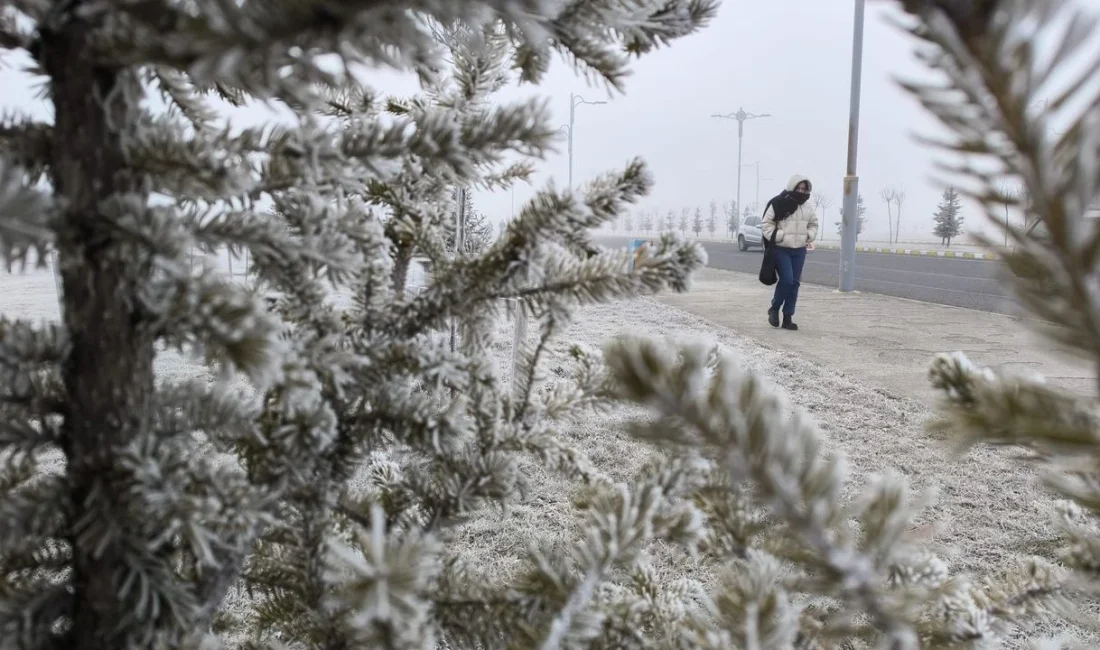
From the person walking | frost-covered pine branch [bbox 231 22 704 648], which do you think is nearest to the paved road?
the person walking

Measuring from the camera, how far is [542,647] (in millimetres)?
493

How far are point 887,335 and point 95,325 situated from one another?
6.90 meters

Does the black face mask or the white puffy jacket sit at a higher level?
the black face mask

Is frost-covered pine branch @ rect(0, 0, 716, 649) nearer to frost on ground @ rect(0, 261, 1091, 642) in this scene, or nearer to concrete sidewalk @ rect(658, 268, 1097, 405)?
frost on ground @ rect(0, 261, 1091, 642)

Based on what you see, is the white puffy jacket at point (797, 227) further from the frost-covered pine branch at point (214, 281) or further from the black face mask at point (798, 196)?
the frost-covered pine branch at point (214, 281)

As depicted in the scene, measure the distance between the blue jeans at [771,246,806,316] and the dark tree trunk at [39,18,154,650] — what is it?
6.29 m

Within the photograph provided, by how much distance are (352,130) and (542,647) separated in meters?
0.43

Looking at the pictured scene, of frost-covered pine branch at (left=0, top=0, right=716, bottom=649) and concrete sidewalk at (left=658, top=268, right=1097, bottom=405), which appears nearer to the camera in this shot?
frost-covered pine branch at (left=0, top=0, right=716, bottom=649)

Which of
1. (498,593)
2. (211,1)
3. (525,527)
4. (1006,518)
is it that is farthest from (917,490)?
(211,1)

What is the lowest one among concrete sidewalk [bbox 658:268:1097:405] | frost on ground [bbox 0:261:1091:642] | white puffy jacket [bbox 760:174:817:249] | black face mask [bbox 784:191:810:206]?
frost on ground [bbox 0:261:1091:642]

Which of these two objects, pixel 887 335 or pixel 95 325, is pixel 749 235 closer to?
pixel 887 335

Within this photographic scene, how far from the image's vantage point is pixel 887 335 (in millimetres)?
6457

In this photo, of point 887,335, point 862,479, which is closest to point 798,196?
point 887,335

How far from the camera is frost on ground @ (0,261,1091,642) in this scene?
7.65ft
